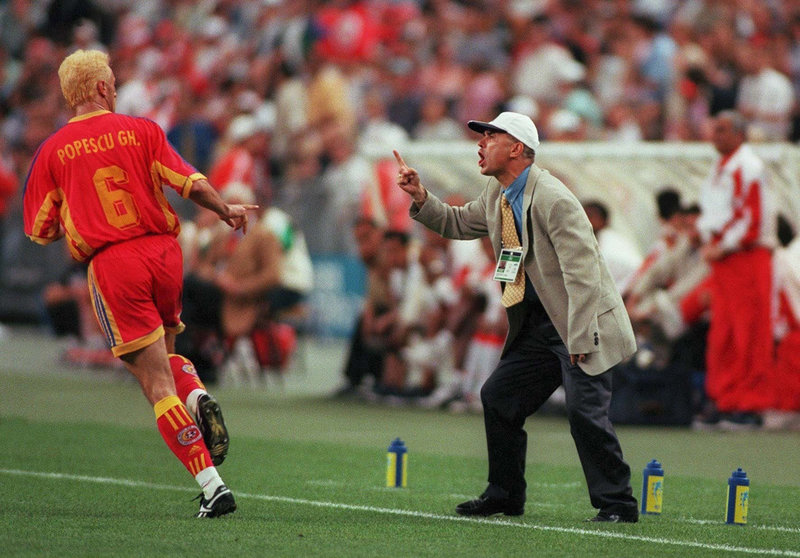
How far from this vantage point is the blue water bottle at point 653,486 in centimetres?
815

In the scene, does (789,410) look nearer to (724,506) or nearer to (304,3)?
(724,506)

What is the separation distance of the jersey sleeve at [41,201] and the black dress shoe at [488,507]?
264cm

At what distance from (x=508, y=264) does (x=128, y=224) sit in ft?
6.58

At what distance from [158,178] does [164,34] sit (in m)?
20.6

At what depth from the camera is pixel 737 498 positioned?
7.86 metres

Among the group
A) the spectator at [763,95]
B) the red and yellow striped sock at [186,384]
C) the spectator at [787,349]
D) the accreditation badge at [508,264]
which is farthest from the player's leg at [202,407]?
the spectator at [763,95]

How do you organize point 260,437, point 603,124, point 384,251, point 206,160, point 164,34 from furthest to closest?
point 164,34 → point 206,160 → point 603,124 → point 384,251 → point 260,437

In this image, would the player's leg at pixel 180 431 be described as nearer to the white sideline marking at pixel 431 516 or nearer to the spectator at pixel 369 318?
the white sideline marking at pixel 431 516

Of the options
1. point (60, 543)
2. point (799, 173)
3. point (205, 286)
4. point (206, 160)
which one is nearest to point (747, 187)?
point (799, 173)

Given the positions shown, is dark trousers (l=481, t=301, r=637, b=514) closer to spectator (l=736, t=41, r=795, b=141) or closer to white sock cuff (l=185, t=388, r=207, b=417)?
white sock cuff (l=185, t=388, r=207, b=417)

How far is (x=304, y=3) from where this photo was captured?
78.7 ft

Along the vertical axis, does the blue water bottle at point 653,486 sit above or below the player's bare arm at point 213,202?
below

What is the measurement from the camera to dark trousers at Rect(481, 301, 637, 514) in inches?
310

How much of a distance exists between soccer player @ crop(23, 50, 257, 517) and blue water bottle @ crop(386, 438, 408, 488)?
1516 millimetres
